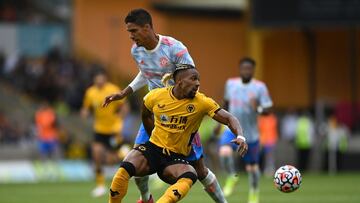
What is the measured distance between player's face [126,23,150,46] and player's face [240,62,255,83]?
5.34 meters

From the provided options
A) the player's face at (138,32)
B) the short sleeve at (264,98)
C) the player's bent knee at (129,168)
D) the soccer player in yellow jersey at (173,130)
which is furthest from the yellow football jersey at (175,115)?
the short sleeve at (264,98)

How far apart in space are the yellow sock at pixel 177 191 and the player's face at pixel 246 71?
6.27m

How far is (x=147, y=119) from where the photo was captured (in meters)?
13.5

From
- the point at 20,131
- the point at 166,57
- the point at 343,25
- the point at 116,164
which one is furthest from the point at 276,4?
the point at 166,57

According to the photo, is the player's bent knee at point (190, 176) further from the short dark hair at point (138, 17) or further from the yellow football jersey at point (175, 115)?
A: the short dark hair at point (138, 17)

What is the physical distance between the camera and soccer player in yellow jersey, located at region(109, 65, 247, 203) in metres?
12.6

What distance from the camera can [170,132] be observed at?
12852mm

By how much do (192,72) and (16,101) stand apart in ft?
87.0

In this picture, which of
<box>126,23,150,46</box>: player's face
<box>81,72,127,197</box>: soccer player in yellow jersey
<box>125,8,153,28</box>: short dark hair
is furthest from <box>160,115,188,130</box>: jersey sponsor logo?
<box>81,72,127,197</box>: soccer player in yellow jersey

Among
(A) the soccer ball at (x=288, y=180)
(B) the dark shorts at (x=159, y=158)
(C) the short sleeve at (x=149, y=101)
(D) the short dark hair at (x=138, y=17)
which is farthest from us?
(A) the soccer ball at (x=288, y=180)

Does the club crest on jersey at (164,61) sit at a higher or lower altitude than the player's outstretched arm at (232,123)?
higher

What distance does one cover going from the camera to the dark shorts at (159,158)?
12.8 meters

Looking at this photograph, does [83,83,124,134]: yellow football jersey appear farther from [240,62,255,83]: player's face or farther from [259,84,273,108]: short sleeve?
[259,84,273,108]: short sleeve

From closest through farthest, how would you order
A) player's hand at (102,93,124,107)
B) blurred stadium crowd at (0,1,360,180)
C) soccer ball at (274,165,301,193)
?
soccer ball at (274,165,301,193) → player's hand at (102,93,124,107) → blurred stadium crowd at (0,1,360,180)
